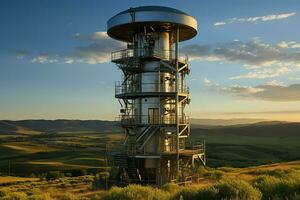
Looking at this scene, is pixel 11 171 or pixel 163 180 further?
pixel 11 171

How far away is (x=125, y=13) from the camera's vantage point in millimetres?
32500

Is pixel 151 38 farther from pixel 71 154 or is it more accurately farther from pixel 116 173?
pixel 71 154

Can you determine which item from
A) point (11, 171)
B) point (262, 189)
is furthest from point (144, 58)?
point (11, 171)

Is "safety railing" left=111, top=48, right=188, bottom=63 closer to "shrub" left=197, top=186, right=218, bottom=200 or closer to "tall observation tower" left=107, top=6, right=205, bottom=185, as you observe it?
"tall observation tower" left=107, top=6, right=205, bottom=185

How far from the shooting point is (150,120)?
32.6m

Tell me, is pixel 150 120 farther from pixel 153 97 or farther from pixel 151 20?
pixel 151 20

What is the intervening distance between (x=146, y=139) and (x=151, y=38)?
8263 mm

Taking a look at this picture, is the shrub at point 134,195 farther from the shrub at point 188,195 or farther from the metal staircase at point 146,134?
the metal staircase at point 146,134

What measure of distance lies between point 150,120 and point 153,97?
187 cm

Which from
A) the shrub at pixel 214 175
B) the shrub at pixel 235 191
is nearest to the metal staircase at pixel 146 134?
the shrub at pixel 214 175

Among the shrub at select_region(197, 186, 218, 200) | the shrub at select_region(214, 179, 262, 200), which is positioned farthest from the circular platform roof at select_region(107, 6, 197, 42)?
the shrub at select_region(197, 186, 218, 200)

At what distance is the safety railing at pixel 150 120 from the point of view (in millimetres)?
32531

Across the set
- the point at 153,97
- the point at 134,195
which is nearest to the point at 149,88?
the point at 153,97

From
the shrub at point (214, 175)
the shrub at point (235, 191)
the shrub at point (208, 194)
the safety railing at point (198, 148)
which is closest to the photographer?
the shrub at point (235, 191)
